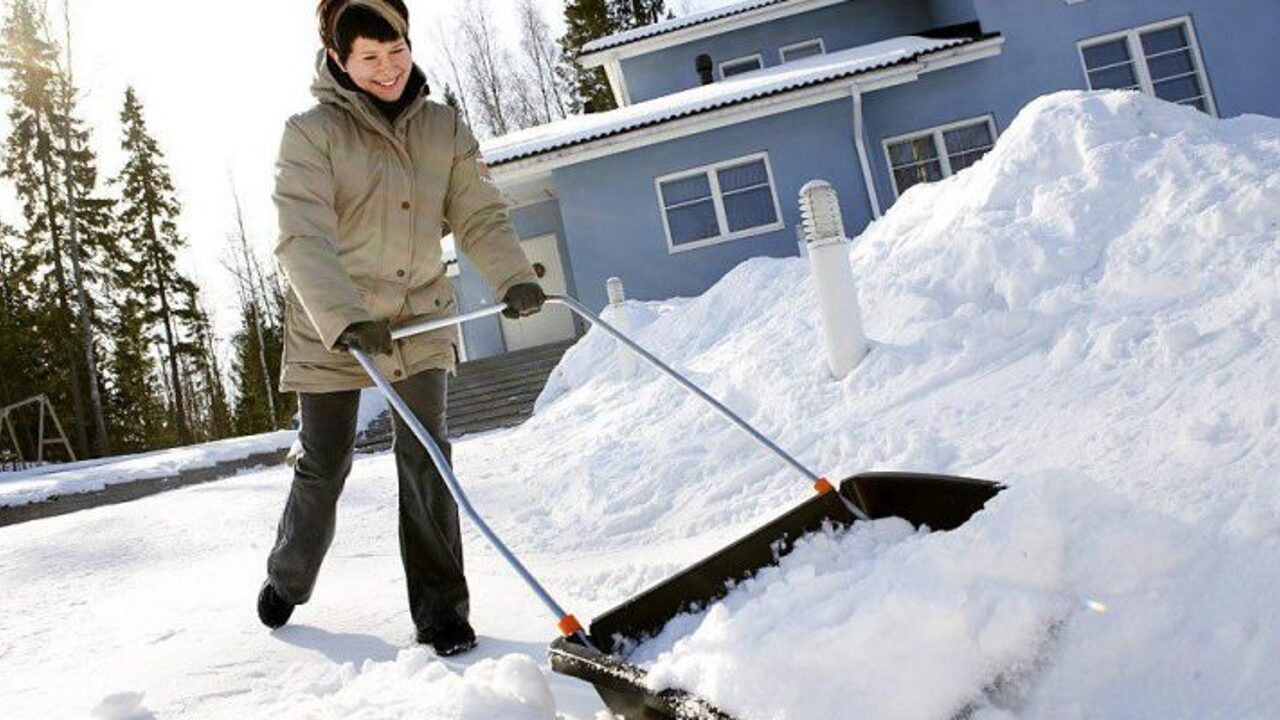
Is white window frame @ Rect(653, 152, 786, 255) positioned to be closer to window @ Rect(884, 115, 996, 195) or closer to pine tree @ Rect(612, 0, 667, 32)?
window @ Rect(884, 115, 996, 195)

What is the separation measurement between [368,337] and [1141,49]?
17.6 metres

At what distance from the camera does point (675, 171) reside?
46.9 feet

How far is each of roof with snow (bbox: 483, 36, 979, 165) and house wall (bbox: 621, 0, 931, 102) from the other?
7.61 feet

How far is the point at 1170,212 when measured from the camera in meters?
4.11

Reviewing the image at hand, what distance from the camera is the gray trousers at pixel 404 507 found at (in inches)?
108

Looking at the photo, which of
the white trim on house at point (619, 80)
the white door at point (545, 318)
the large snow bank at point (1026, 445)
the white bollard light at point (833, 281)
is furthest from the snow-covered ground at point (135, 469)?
the white trim on house at point (619, 80)

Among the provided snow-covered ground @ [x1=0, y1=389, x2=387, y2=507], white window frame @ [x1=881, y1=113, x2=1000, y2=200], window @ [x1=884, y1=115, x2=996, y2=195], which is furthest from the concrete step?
window @ [x1=884, y1=115, x2=996, y2=195]

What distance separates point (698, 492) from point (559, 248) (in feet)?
42.0

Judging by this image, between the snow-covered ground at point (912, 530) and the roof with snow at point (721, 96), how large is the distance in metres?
7.76

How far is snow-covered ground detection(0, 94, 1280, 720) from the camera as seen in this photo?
151cm

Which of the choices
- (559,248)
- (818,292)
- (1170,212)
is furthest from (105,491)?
(1170,212)

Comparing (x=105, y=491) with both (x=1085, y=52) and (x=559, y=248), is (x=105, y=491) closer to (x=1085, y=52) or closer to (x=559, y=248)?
(x=559, y=248)

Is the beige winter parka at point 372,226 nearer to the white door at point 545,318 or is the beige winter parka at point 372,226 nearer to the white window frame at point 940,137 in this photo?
the white window frame at point 940,137

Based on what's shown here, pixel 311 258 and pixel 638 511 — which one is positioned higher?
pixel 311 258
